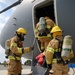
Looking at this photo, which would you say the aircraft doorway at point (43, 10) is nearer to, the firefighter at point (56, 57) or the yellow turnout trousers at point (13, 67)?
the yellow turnout trousers at point (13, 67)

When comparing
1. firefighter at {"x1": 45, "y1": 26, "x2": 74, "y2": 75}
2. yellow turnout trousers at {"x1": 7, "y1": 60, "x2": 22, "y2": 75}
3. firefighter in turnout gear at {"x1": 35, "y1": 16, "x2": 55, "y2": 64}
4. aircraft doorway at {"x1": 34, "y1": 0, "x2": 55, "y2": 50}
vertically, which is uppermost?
aircraft doorway at {"x1": 34, "y1": 0, "x2": 55, "y2": 50}

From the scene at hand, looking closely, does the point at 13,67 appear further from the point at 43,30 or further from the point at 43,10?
the point at 43,10

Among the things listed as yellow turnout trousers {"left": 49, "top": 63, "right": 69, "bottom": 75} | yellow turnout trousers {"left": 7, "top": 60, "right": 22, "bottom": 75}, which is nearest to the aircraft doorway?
yellow turnout trousers {"left": 7, "top": 60, "right": 22, "bottom": 75}

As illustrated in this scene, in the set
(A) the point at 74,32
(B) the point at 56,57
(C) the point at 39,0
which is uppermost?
(C) the point at 39,0

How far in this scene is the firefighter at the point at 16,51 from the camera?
844 centimetres

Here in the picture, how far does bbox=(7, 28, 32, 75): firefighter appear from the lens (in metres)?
8.44

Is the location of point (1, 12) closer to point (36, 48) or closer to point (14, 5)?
point (14, 5)

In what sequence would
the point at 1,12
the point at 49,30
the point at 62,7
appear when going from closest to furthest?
the point at 62,7 < the point at 49,30 < the point at 1,12

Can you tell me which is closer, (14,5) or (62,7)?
(62,7)

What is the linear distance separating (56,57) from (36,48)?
73.6 inches

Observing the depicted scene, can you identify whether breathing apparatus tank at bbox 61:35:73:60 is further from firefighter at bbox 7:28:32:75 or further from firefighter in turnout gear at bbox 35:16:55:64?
firefighter at bbox 7:28:32:75

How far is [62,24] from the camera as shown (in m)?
7.04

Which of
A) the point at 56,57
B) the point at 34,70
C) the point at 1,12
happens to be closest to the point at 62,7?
the point at 56,57

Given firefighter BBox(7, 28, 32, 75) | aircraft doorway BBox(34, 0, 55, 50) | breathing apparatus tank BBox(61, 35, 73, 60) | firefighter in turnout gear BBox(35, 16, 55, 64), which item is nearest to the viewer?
breathing apparatus tank BBox(61, 35, 73, 60)
